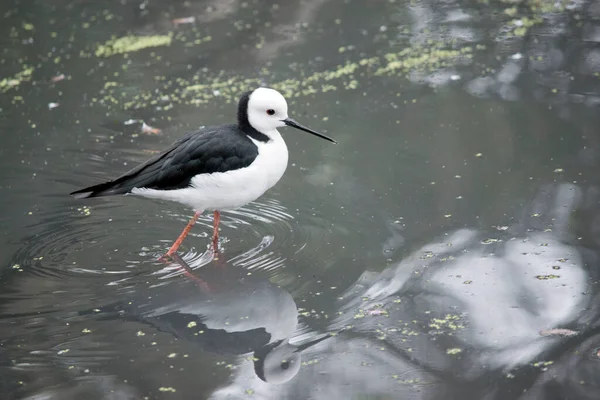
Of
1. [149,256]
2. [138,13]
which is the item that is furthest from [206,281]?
[138,13]

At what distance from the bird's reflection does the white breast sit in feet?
1.26

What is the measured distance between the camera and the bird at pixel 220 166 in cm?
530

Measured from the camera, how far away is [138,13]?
33.7 ft

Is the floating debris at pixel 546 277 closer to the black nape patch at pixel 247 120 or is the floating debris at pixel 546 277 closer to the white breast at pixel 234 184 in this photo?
the white breast at pixel 234 184

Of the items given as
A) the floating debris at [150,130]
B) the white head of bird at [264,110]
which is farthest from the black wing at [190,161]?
the floating debris at [150,130]

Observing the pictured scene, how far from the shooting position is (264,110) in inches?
214

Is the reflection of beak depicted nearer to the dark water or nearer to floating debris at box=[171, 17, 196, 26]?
the dark water

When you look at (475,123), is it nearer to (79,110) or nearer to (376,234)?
(376,234)

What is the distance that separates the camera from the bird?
5.30 meters

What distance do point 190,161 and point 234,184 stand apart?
34 centimetres

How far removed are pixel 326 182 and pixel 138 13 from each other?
4988mm

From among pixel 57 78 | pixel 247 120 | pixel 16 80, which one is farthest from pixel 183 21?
pixel 247 120

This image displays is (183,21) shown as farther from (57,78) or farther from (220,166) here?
(220,166)

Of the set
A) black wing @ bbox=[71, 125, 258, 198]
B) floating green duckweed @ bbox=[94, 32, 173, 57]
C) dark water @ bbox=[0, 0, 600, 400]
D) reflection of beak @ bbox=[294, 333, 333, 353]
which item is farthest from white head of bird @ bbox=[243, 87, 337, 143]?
floating green duckweed @ bbox=[94, 32, 173, 57]
